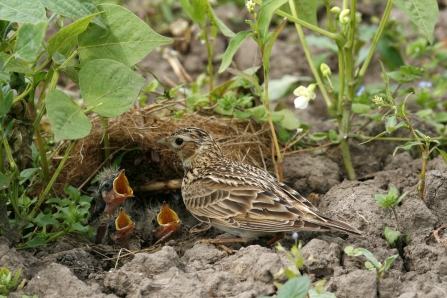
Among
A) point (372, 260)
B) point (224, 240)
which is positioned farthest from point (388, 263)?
point (224, 240)

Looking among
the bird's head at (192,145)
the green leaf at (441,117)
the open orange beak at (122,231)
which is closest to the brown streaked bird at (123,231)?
the open orange beak at (122,231)

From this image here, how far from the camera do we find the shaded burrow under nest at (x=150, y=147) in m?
5.68

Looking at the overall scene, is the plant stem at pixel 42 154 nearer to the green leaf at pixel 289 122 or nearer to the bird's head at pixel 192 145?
the bird's head at pixel 192 145

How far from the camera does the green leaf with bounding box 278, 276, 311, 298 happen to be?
3.33 meters

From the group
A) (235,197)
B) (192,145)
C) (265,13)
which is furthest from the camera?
(192,145)

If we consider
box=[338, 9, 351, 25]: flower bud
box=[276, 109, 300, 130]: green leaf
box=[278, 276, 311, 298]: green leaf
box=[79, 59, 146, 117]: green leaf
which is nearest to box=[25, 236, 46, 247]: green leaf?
box=[79, 59, 146, 117]: green leaf

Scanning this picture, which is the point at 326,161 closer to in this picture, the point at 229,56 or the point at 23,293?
the point at 229,56

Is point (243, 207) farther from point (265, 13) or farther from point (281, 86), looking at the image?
point (281, 86)

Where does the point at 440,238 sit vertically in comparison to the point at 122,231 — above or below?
above

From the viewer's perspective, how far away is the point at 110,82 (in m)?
4.34

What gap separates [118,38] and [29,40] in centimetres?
89

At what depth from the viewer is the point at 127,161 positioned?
591 cm

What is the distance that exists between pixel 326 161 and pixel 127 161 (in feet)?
5.39

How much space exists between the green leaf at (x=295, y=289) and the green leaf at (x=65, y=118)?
1444mm
